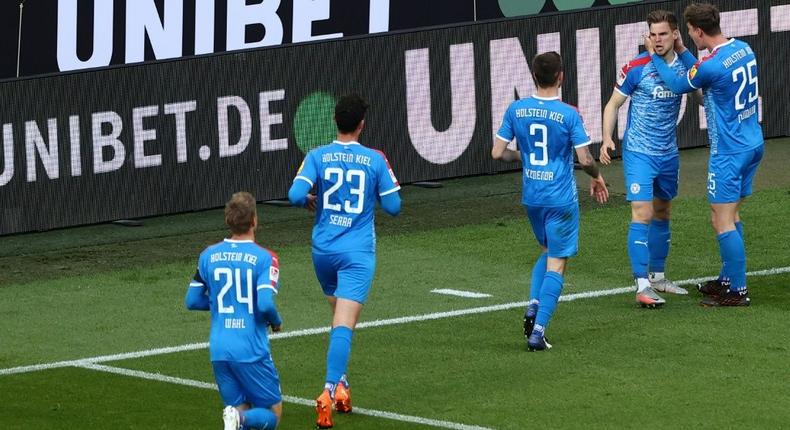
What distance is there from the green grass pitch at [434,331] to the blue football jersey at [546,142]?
113 cm

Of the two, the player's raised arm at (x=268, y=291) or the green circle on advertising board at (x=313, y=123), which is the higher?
the green circle on advertising board at (x=313, y=123)

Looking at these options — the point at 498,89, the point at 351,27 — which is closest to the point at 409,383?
the point at 498,89

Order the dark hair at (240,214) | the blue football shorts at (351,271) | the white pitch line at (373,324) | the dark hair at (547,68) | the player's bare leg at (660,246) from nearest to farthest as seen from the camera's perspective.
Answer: the dark hair at (240,214)
the blue football shorts at (351,271)
the dark hair at (547,68)
the white pitch line at (373,324)
the player's bare leg at (660,246)

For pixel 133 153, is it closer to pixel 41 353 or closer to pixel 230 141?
pixel 230 141

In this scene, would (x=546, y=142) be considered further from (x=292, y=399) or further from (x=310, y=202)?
(x=292, y=399)

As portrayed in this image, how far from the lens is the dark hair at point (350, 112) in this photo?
35.0 feet

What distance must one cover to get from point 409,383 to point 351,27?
934cm

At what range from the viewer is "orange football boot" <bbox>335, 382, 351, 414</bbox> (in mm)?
10727

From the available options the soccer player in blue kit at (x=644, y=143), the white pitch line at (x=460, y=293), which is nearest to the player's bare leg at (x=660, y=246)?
the soccer player in blue kit at (x=644, y=143)

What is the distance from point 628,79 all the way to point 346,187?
3.62 m

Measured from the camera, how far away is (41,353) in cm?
1287

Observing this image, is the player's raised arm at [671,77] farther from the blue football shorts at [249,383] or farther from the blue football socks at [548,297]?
the blue football shorts at [249,383]

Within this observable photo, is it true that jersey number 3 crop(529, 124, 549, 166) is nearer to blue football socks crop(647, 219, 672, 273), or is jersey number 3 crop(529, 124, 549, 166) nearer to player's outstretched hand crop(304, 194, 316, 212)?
blue football socks crop(647, 219, 672, 273)

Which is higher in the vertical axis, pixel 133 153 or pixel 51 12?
pixel 51 12
